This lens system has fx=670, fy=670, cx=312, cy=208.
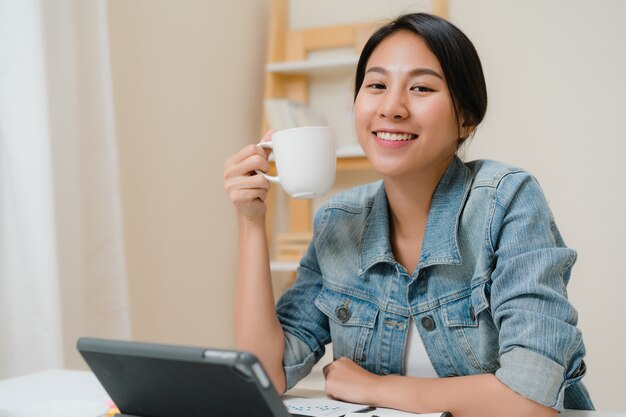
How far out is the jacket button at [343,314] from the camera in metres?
1.09

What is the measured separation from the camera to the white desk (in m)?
0.87

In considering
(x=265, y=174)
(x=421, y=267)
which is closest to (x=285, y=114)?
(x=265, y=174)

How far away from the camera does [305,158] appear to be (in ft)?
3.07

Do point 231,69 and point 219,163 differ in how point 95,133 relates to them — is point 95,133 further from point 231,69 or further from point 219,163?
point 231,69

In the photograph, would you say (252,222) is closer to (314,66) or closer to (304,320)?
(304,320)

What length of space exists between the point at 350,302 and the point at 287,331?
131 millimetres

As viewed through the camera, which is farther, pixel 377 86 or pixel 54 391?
pixel 377 86

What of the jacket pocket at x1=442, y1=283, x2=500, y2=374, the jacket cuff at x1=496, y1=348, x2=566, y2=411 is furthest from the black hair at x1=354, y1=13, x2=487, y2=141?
the jacket cuff at x1=496, y1=348, x2=566, y2=411

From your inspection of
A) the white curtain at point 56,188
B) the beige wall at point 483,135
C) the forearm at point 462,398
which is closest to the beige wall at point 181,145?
the beige wall at point 483,135

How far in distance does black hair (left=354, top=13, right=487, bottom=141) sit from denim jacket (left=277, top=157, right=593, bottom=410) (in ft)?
0.32

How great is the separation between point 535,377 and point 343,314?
13.8 inches

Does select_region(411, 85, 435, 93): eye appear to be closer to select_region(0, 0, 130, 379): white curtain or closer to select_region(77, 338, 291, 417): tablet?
select_region(77, 338, 291, 417): tablet

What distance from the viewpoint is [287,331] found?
1143 millimetres

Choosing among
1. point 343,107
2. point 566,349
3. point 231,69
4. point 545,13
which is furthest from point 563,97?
point 566,349
